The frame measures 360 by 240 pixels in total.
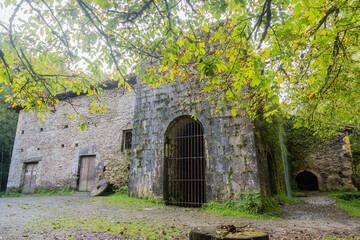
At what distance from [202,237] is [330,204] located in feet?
24.5

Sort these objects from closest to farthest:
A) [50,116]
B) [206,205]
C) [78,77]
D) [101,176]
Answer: [78,77], [206,205], [101,176], [50,116]

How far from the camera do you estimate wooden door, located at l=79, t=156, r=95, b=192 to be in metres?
10.5

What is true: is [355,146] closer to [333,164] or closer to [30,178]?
[333,164]

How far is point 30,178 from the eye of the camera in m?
12.2

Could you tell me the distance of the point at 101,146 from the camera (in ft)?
35.0

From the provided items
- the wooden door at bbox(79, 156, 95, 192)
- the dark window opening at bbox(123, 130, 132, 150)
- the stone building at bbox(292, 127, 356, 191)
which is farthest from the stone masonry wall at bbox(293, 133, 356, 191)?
the wooden door at bbox(79, 156, 95, 192)

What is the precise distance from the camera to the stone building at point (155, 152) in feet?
20.0

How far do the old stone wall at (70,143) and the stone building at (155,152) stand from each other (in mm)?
48

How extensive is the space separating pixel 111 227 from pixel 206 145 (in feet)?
10.9

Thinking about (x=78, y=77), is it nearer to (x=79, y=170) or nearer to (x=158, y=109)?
(x=158, y=109)

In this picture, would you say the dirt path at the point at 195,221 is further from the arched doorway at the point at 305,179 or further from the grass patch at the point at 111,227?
the arched doorway at the point at 305,179

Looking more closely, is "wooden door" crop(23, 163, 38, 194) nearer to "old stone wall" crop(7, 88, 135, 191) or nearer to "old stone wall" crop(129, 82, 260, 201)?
"old stone wall" crop(7, 88, 135, 191)

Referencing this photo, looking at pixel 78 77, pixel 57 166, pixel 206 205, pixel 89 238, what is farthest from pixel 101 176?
pixel 78 77

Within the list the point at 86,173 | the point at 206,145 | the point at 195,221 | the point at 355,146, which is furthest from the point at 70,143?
the point at 355,146
